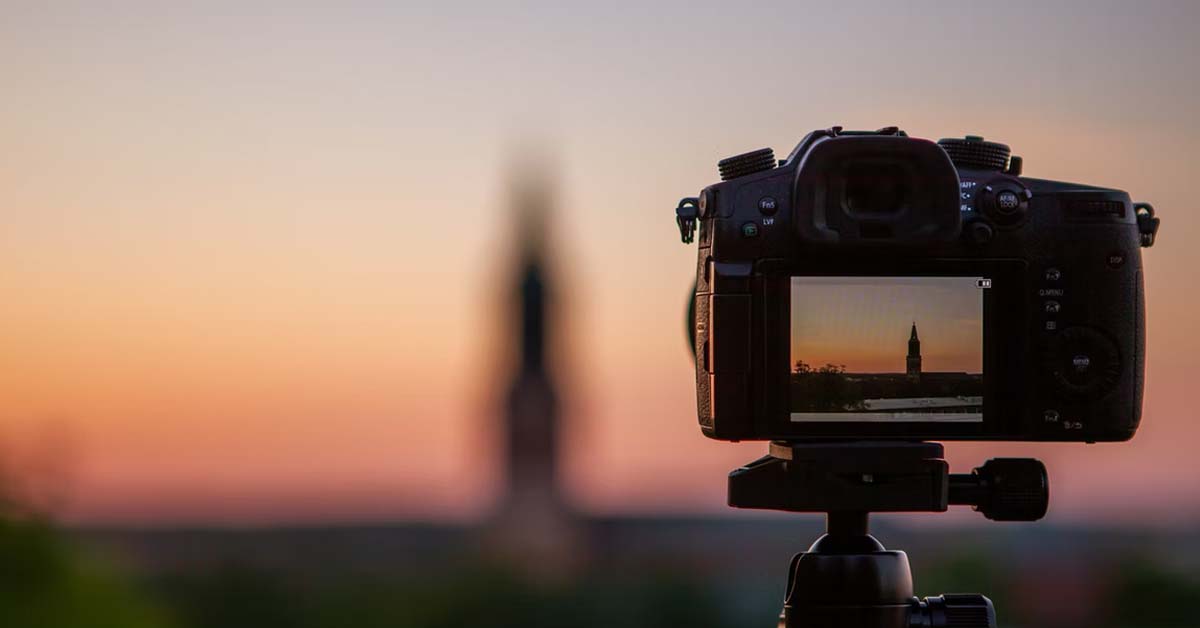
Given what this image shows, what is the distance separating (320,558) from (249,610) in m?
56.2

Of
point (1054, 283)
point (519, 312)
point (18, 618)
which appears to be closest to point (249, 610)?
point (18, 618)

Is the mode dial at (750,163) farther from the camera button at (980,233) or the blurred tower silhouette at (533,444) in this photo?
the blurred tower silhouette at (533,444)

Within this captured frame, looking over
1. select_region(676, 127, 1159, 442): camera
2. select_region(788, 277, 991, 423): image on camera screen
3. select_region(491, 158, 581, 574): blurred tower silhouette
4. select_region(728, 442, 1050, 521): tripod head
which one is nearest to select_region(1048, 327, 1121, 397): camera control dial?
select_region(676, 127, 1159, 442): camera

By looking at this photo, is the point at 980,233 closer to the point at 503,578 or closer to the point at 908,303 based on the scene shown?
the point at 908,303

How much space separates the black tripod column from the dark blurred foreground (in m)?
0.58

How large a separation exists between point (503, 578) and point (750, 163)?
215ft

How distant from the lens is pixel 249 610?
2186 inches

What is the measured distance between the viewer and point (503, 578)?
6831cm

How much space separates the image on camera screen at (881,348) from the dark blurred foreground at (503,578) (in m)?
0.92

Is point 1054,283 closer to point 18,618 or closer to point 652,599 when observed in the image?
point 18,618

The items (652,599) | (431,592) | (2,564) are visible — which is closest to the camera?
(2,564)

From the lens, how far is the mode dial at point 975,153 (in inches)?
153

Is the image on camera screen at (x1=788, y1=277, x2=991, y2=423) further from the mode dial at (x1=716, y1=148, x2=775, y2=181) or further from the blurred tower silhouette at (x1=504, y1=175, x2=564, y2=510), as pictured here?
the blurred tower silhouette at (x1=504, y1=175, x2=564, y2=510)

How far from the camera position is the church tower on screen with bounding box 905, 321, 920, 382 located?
3.62 meters
